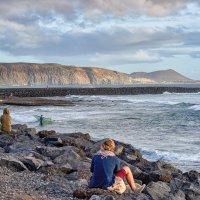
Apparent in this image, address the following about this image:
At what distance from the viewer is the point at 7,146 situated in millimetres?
13359

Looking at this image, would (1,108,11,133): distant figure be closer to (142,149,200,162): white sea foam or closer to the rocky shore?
the rocky shore

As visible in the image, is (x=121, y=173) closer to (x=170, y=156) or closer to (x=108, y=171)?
(x=108, y=171)

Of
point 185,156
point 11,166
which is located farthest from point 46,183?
point 185,156

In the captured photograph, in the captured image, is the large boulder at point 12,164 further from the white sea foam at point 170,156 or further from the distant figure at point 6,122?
the distant figure at point 6,122

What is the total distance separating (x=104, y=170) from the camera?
25.4 feet

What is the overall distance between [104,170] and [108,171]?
2.5 inches

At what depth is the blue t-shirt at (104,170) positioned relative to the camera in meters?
7.71

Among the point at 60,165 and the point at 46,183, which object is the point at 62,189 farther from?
the point at 60,165

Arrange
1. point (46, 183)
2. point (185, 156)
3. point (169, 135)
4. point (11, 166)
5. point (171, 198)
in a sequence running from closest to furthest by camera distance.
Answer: point (171, 198) → point (46, 183) → point (11, 166) → point (185, 156) → point (169, 135)

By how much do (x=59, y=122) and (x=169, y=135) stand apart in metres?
8.35

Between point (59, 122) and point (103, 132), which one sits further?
point (59, 122)

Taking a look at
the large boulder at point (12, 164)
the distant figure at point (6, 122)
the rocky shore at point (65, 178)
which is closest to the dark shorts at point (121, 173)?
the rocky shore at point (65, 178)

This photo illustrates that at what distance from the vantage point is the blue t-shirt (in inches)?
303

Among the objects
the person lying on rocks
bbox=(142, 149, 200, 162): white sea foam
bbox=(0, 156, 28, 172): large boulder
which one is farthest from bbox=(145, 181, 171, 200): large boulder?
bbox=(142, 149, 200, 162): white sea foam
